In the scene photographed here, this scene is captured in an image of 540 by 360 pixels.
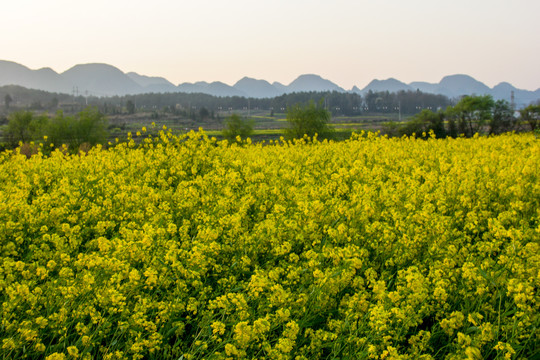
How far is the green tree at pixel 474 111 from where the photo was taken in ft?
233

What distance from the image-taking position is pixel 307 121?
63688mm

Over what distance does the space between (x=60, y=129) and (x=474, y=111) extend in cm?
7402

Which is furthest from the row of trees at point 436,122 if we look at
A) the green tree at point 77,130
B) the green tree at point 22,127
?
the green tree at point 22,127

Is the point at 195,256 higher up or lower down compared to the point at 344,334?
higher up

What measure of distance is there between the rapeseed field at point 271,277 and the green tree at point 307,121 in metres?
55.3

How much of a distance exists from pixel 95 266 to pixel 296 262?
218 centimetres

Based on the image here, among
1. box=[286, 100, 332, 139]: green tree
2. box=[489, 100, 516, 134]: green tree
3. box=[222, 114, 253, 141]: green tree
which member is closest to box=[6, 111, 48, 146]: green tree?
box=[222, 114, 253, 141]: green tree

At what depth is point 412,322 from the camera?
11.9 feet

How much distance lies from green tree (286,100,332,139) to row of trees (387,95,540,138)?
12466mm


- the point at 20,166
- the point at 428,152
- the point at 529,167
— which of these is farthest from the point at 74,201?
the point at 428,152

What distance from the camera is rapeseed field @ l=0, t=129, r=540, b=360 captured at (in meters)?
3.54

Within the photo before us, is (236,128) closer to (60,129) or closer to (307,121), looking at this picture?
(307,121)

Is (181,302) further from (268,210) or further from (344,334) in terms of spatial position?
(268,210)

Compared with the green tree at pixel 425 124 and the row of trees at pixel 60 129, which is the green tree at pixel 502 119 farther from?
the row of trees at pixel 60 129
